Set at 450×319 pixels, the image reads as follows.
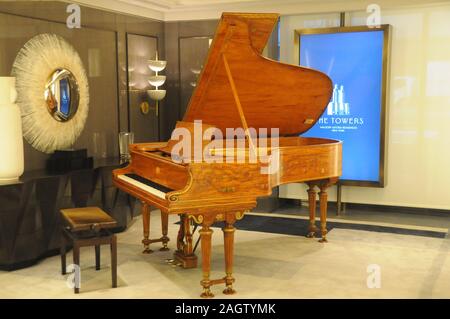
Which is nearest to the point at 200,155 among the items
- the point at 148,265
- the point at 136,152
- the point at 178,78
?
the point at 136,152

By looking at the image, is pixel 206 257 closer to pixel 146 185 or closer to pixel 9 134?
pixel 146 185

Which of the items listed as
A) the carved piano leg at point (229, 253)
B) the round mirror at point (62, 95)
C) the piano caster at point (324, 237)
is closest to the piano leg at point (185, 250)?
the carved piano leg at point (229, 253)

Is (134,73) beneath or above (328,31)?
beneath

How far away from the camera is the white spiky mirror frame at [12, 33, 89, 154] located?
5055mm

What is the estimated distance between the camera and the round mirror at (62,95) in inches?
212

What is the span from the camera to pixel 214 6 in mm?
6887

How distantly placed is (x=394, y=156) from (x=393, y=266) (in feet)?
7.15

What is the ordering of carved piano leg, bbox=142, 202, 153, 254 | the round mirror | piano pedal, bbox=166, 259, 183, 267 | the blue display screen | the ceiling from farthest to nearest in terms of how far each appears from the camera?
the blue display screen → the ceiling → the round mirror → carved piano leg, bbox=142, 202, 153, 254 → piano pedal, bbox=166, 259, 183, 267

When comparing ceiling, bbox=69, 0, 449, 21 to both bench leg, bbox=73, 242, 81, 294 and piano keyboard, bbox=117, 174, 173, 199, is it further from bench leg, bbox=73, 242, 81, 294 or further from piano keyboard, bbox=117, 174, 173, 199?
bench leg, bbox=73, 242, 81, 294

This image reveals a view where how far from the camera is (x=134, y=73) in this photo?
6.70 meters

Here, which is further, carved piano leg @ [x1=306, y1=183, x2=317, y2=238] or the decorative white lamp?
the decorative white lamp

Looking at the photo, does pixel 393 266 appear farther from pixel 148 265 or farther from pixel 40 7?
pixel 40 7

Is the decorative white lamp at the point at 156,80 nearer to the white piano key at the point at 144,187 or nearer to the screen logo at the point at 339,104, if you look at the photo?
the screen logo at the point at 339,104

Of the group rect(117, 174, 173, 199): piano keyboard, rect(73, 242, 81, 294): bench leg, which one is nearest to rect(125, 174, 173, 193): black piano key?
rect(117, 174, 173, 199): piano keyboard
